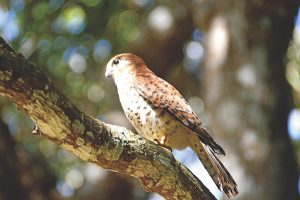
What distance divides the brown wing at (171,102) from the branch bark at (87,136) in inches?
27.5

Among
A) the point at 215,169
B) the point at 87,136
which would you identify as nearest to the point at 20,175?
the point at 215,169

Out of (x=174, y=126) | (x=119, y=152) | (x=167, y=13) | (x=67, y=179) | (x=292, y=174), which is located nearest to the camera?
(x=119, y=152)

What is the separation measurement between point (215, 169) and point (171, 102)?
1.84ft

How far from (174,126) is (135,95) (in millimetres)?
390

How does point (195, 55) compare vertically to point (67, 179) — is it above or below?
above

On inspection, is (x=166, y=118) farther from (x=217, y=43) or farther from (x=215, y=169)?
(x=217, y=43)

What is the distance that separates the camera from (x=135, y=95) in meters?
4.52

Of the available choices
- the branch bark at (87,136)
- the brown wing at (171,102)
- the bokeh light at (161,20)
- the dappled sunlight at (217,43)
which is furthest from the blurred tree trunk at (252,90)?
the branch bark at (87,136)

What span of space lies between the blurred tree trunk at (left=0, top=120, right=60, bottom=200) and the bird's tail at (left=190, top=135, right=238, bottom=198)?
2665mm

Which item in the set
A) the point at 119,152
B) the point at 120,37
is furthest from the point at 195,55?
the point at 119,152

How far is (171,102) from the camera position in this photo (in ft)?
14.2

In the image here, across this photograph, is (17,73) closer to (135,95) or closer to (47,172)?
(135,95)

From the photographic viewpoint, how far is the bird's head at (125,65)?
193 inches

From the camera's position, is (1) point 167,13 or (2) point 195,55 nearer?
(1) point 167,13
